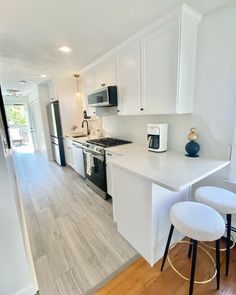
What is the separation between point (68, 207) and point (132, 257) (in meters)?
1.38

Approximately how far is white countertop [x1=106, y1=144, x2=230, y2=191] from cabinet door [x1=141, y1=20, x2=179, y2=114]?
1.78 feet

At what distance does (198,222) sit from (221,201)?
409 millimetres

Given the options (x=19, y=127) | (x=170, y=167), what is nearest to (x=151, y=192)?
(x=170, y=167)

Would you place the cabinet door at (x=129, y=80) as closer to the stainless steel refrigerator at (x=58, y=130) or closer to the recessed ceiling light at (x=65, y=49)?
the recessed ceiling light at (x=65, y=49)

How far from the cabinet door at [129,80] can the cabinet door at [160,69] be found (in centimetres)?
12

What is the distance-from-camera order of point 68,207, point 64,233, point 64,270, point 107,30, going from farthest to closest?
1. point 68,207
2. point 64,233
3. point 107,30
4. point 64,270

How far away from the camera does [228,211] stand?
4.46 ft

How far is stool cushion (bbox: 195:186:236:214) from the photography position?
1365 millimetres

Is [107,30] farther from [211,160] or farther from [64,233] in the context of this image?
[64,233]

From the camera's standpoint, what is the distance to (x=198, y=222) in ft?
3.84

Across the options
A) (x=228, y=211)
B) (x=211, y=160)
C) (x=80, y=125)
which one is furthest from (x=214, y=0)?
(x=80, y=125)

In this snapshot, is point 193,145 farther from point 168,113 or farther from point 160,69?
point 160,69

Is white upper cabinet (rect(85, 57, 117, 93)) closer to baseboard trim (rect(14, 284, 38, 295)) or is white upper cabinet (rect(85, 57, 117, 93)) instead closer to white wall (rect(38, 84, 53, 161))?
white wall (rect(38, 84, 53, 161))

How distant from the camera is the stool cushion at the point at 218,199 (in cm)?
137
